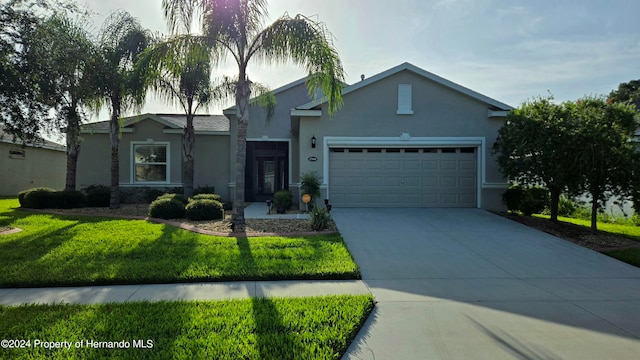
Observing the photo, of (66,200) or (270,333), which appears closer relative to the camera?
(270,333)

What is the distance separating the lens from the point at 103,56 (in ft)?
38.7

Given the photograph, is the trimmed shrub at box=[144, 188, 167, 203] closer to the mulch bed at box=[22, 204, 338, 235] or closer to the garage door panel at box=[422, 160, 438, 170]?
the mulch bed at box=[22, 204, 338, 235]

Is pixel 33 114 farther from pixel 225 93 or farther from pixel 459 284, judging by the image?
pixel 459 284

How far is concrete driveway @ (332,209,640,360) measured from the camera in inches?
138

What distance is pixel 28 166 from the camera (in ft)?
70.9

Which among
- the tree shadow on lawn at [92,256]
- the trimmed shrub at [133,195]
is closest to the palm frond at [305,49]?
the tree shadow on lawn at [92,256]

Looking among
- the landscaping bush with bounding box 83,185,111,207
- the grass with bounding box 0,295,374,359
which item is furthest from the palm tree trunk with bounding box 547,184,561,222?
the landscaping bush with bounding box 83,185,111,207

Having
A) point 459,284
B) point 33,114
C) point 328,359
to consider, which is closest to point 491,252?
point 459,284

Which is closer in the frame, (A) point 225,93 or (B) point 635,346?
(B) point 635,346

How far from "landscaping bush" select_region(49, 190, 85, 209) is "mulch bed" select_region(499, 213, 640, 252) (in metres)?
15.5

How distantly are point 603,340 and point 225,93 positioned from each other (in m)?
14.0

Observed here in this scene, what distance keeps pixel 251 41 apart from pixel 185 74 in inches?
197

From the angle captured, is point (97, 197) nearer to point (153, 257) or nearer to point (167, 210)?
point (167, 210)

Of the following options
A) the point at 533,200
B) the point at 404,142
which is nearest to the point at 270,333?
the point at 404,142
